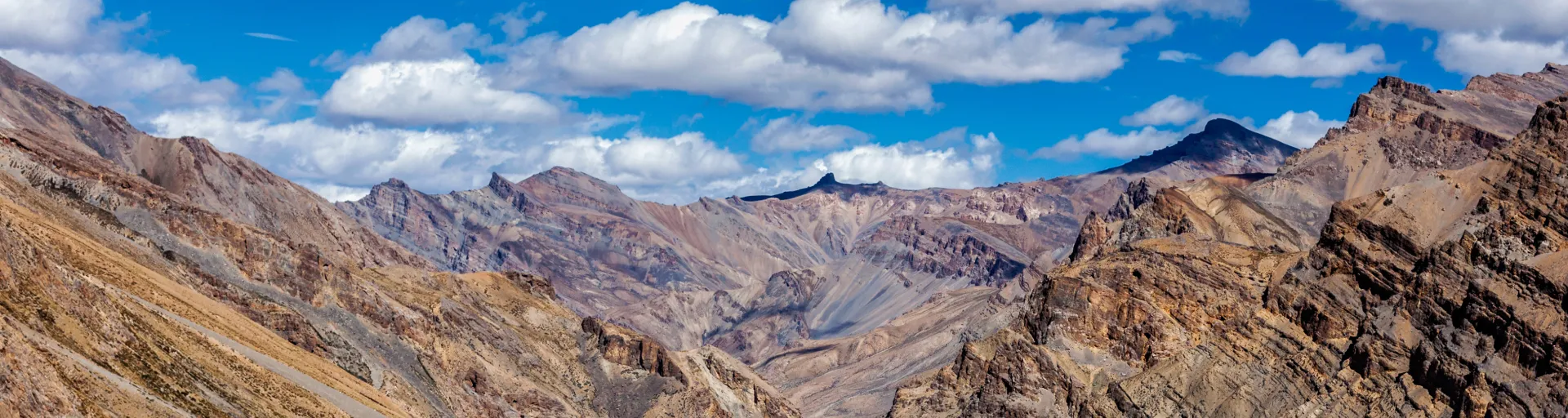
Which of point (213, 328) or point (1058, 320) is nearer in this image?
point (213, 328)

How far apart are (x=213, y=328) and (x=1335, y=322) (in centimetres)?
8740

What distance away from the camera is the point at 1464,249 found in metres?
136

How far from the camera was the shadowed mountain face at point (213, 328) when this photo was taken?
7619 centimetres

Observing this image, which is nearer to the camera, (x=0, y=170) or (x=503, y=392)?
(x=0, y=170)

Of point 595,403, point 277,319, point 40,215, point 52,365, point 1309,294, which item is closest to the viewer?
point 52,365

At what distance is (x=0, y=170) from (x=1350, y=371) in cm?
10614

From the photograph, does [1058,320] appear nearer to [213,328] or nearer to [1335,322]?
[1335,322]

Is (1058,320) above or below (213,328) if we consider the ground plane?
below

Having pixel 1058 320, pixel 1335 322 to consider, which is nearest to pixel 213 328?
pixel 1335 322

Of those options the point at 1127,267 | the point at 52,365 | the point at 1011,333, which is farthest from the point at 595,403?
the point at 52,365

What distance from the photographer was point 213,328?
110938mm

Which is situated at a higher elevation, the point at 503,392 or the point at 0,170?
the point at 0,170

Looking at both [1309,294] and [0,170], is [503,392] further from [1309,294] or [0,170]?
[1309,294]

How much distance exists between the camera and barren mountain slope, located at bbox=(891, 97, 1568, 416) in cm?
12650
